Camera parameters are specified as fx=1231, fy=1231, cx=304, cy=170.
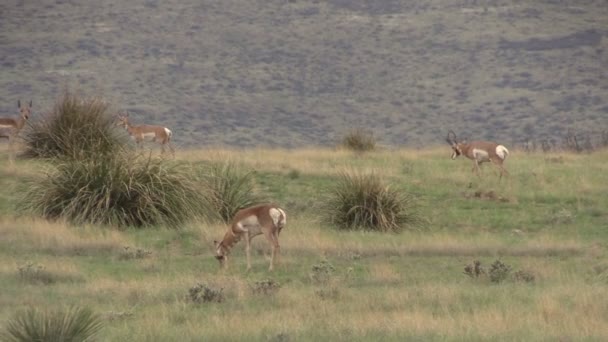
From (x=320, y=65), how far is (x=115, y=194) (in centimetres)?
4851

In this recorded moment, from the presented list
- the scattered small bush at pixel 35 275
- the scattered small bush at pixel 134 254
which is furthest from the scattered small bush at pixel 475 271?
the scattered small bush at pixel 35 275

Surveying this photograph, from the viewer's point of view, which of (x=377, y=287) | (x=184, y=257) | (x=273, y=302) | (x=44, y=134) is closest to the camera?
(x=273, y=302)

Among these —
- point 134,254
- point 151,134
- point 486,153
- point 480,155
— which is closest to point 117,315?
point 134,254

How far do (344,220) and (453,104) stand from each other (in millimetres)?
43392

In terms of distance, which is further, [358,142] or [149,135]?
[358,142]

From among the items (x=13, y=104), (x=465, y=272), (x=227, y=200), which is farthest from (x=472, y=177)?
(x=13, y=104)

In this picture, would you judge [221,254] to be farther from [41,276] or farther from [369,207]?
[369,207]

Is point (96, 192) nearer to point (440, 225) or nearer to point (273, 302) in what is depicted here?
point (440, 225)

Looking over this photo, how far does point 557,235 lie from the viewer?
20766mm

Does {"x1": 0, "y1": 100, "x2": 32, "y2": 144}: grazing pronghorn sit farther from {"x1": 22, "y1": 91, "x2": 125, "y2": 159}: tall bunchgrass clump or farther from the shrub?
the shrub

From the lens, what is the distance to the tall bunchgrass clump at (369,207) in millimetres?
21781

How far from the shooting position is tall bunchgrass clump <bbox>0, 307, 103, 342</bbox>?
9.85m

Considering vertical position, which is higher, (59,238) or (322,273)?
(322,273)

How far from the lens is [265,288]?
14031 mm
